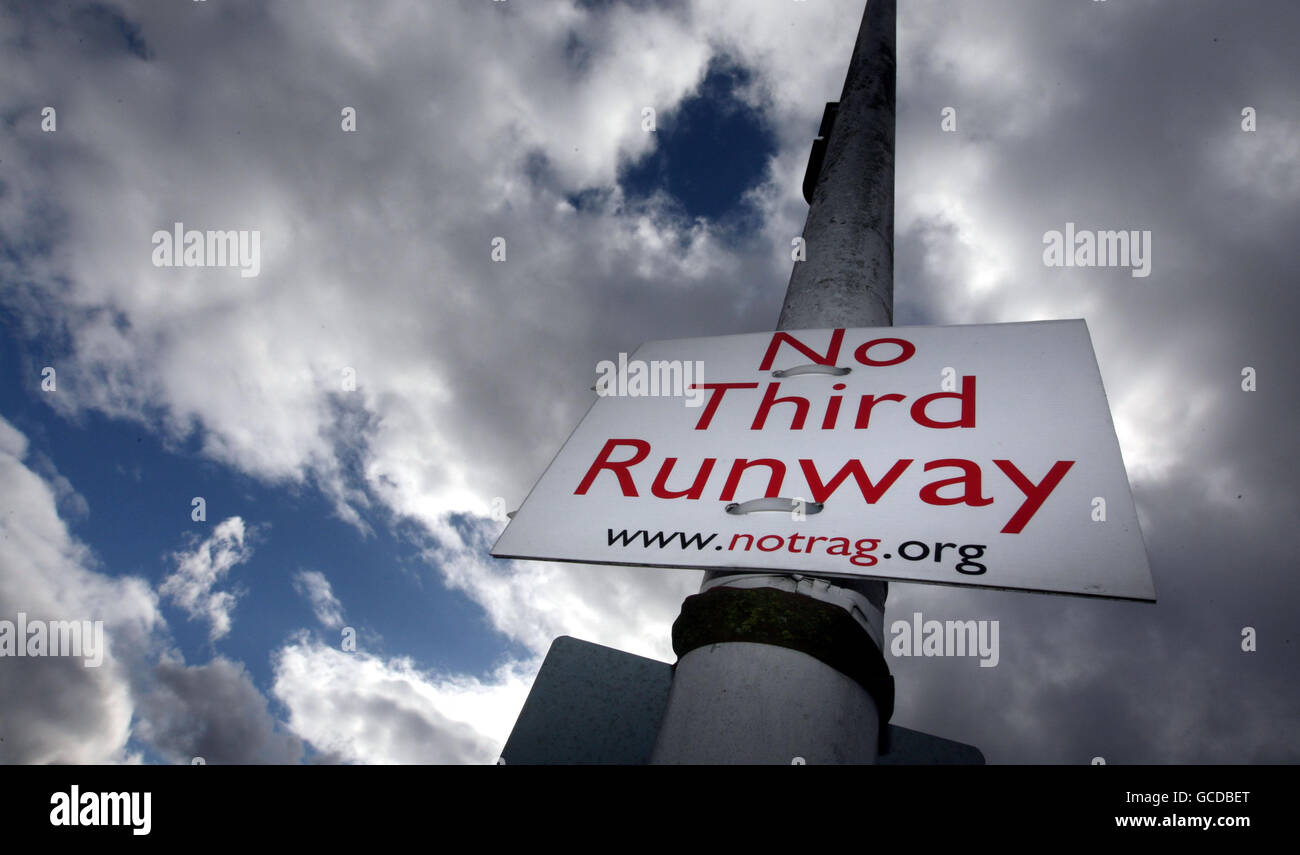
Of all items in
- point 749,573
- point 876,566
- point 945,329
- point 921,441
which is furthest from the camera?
point 945,329

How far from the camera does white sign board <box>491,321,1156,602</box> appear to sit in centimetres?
166

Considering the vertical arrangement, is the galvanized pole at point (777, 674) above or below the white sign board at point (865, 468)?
below

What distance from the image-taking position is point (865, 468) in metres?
2.02

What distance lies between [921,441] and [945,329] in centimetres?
77

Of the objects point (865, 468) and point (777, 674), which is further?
point (865, 468)

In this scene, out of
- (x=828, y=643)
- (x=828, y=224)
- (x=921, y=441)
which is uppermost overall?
(x=828, y=224)

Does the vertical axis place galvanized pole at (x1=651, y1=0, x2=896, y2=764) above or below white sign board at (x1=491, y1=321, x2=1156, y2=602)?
below

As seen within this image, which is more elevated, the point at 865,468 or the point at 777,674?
the point at 865,468

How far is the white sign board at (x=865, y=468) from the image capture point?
1.66 meters
